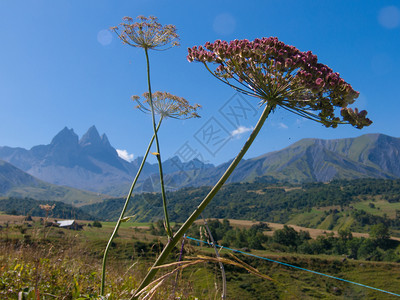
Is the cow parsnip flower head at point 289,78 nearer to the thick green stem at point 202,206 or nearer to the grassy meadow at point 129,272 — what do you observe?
the thick green stem at point 202,206

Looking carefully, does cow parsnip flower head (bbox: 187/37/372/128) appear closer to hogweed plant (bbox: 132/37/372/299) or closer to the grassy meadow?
hogweed plant (bbox: 132/37/372/299)

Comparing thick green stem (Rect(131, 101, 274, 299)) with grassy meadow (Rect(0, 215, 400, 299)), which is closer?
thick green stem (Rect(131, 101, 274, 299))

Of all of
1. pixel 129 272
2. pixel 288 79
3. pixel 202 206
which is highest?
pixel 288 79

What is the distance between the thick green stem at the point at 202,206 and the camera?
209 centimetres

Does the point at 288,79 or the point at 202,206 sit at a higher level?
the point at 288,79

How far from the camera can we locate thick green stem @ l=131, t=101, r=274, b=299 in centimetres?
209

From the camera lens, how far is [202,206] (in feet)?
6.97

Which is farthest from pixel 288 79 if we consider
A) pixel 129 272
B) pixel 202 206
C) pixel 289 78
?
pixel 129 272

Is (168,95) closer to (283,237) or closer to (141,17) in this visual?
(141,17)

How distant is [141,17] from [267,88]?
2.88 m

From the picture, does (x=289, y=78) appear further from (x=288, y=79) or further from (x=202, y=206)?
(x=202, y=206)

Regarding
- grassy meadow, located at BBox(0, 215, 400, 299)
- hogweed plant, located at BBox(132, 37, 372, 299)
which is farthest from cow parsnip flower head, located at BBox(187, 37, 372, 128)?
grassy meadow, located at BBox(0, 215, 400, 299)

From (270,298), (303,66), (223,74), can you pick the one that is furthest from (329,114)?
(270,298)

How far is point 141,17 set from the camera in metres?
4.71
